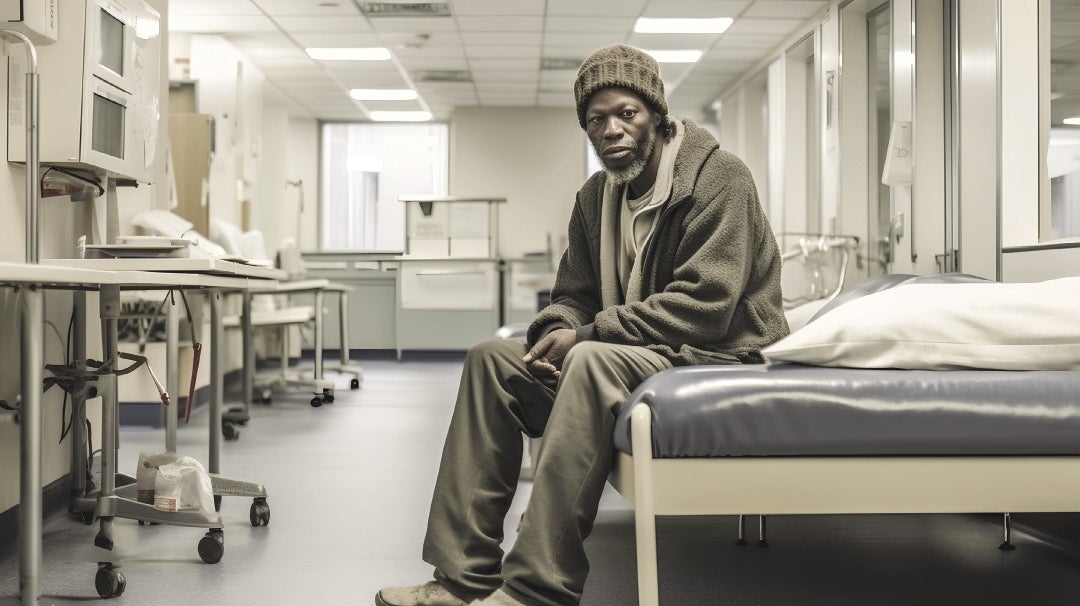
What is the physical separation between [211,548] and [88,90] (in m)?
1.24

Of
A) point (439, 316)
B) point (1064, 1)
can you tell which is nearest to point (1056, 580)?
point (1064, 1)

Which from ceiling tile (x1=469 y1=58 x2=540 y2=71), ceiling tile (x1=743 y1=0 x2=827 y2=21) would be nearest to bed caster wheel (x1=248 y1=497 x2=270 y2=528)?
ceiling tile (x1=743 y1=0 x2=827 y2=21)

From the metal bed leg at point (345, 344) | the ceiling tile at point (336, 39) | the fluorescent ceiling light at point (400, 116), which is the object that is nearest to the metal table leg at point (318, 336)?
the metal bed leg at point (345, 344)

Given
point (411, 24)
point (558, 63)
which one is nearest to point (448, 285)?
point (558, 63)

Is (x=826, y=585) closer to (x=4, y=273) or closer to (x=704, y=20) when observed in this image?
(x=4, y=273)

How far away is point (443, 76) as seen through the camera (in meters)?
8.98

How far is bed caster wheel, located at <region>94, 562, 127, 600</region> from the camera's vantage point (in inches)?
80.3

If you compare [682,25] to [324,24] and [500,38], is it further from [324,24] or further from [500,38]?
[324,24]

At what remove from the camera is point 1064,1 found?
328cm

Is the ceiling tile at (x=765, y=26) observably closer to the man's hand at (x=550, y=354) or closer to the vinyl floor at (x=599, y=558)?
the vinyl floor at (x=599, y=558)

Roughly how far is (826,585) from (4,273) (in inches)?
64.8

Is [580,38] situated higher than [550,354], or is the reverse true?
[580,38]

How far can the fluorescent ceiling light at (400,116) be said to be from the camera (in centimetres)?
1083

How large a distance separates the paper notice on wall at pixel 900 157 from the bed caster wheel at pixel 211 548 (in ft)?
11.7
